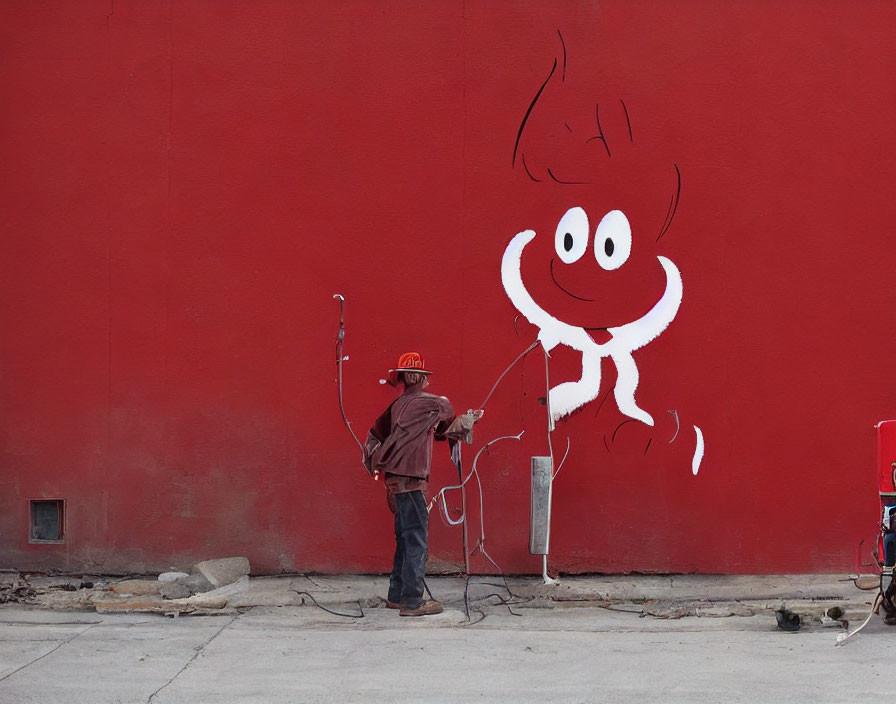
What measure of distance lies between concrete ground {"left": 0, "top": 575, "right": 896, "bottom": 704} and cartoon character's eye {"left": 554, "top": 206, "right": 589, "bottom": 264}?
2.33 m

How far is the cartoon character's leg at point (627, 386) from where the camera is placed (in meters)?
7.87

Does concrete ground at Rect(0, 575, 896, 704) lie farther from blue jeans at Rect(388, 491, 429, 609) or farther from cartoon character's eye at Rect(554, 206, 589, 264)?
cartoon character's eye at Rect(554, 206, 589, 264)

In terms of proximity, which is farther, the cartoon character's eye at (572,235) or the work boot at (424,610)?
the cartoon character's eye at (572,235)

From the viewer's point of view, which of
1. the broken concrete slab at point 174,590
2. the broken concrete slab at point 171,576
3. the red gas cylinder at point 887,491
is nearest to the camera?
the red gas cylinder at point 887,491

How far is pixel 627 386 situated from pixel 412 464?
1841mm

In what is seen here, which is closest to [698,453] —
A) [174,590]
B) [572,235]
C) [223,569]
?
[572,235]

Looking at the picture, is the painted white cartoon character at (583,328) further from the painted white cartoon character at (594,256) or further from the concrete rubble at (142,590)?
the concrete rubble at (142,590)

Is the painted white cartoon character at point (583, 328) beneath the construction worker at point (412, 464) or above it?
above

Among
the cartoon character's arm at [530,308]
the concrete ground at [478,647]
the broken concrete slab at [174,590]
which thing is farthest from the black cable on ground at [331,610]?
the cartoon character's arm at [530,308]

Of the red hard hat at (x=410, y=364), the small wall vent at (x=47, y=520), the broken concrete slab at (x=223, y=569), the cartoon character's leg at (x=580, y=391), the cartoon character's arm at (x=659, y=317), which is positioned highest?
the cartoon character's arm at (x=659, y=317)

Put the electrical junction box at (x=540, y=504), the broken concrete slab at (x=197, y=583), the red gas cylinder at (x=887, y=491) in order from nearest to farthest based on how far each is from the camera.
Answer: the red gas cylinder at (x=887, y=491) → the broken concrete slab at (x=197, y=583) → the electrical junction box at (x=540, y=504)

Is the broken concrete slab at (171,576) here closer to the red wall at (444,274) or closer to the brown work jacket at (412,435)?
the red wall at (444,274)

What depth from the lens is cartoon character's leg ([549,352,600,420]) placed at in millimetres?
7875

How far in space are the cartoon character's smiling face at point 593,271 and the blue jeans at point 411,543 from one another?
71.7 inches
